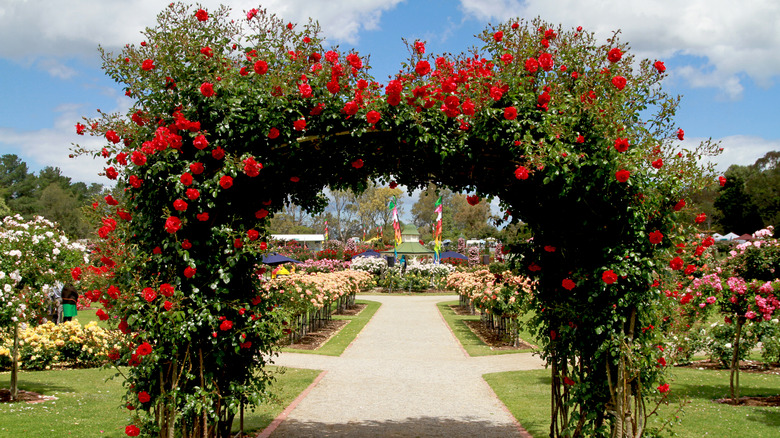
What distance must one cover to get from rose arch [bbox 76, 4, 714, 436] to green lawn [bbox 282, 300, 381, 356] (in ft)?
28.2

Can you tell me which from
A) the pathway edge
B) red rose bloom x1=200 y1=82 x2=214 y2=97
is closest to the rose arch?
red rose bloom x1=200 y1=82 x2=214 y2=97

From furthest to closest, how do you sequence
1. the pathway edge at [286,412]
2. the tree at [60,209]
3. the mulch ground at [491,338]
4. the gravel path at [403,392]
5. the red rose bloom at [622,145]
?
1. the tree at [60,209]
2. the mulch ground at [491,338]
3. the gravel path at [403,392]
4. the pathway edge at [286,412]
5. the red rose bloom at [622,145]

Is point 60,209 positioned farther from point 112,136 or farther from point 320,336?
point 112,136

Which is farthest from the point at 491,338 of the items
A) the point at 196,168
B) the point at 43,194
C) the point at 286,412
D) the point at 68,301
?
the point at 43,194

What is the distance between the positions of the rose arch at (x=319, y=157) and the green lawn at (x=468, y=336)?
657 centimetres

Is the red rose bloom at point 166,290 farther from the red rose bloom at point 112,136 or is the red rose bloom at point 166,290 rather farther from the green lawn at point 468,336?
the green lawn at point 468,336

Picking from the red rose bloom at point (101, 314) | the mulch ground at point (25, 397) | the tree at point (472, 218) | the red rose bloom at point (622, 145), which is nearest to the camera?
the red rose bloom at point (622, 145)

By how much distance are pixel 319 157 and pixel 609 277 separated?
2572mm

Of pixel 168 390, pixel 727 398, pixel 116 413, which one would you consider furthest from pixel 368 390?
pixel 727 398

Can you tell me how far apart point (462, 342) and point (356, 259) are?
19562 millimetres

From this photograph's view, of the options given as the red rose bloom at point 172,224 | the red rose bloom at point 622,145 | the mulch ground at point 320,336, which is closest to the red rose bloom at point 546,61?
the red rose bloom at point 622,145

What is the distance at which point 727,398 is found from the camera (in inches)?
349

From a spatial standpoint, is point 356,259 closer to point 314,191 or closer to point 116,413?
point 116,413

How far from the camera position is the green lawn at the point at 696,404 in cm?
687
